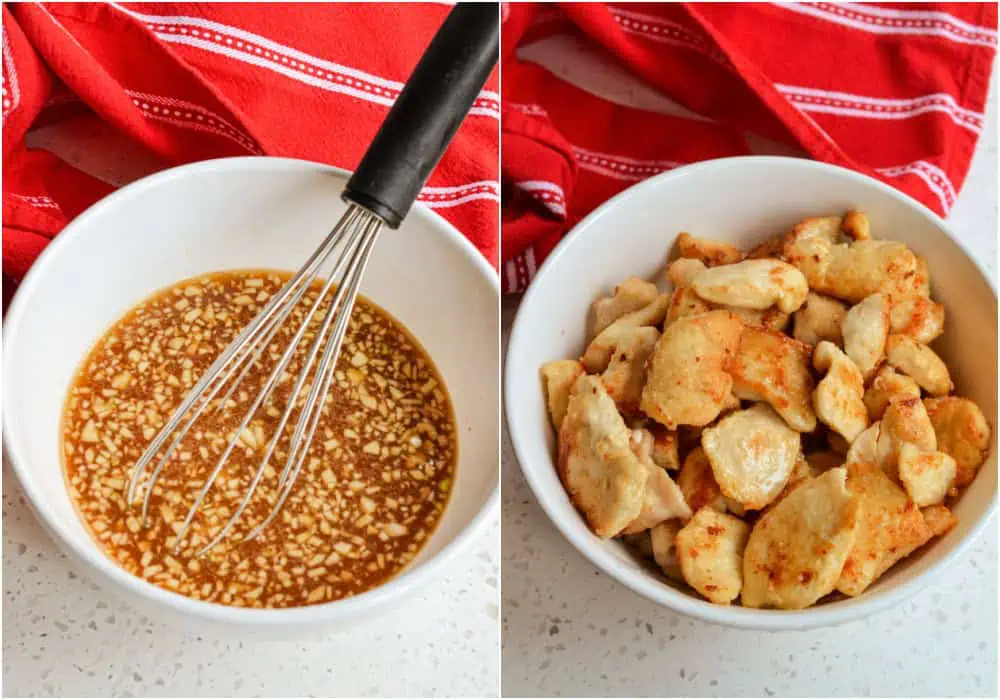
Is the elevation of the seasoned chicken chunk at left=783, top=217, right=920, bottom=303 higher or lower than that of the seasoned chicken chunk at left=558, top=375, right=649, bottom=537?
higher

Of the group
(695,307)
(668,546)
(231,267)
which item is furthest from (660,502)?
(231,267)

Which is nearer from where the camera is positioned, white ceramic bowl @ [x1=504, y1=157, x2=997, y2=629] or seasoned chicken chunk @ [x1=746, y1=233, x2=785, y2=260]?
white ceramic bowl @ [x1=504, y1=157, x2=997, y2=629]

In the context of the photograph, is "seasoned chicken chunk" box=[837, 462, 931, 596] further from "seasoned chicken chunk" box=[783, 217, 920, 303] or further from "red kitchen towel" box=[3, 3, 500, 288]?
"red kitchen towel" box=[3, 3, 500, 288]

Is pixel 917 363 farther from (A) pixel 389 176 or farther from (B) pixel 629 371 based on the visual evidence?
(A) pixel 389 176

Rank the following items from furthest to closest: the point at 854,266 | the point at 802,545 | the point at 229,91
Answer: the point at 229,91, the point at 854,266, the point at 802,545

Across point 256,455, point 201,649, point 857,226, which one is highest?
point 857,226

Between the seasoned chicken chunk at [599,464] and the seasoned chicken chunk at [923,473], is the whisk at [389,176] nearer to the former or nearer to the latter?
the seasoned chicken chunk at [599,464]

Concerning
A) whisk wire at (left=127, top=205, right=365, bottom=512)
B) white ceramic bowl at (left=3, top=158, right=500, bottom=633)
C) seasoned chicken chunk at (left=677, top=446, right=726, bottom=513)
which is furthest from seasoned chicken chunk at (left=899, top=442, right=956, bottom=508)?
whisk wire at (left=127, top=205, right=365, bottom=512)
